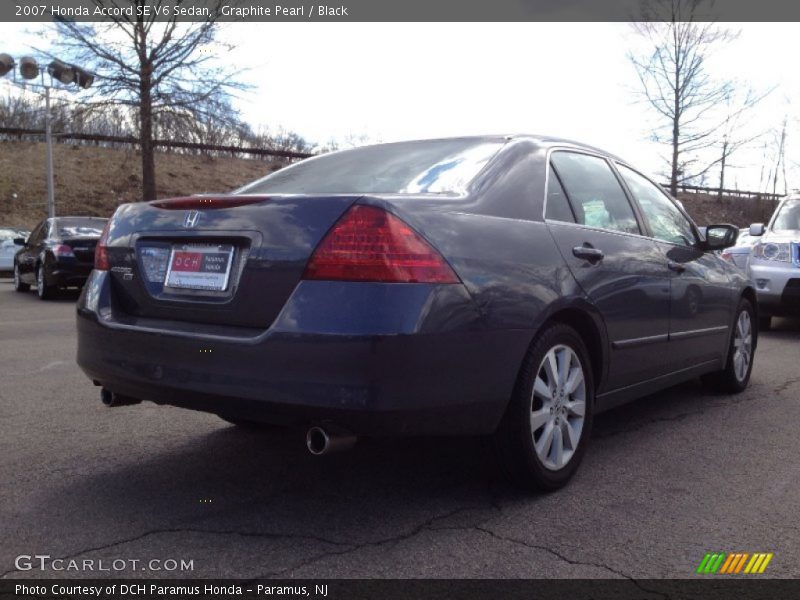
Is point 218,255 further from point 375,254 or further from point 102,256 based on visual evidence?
point 102,256

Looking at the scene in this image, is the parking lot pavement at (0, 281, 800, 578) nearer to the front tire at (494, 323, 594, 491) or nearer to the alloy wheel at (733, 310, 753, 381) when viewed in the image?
the front tire at (494, 323, 594, 491)

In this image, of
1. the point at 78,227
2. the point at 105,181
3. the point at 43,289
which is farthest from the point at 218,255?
the point at 105,181

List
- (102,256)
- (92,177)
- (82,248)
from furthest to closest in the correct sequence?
(92,177), (82,248), (102,256)

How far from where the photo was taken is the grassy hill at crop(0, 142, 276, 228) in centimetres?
3303

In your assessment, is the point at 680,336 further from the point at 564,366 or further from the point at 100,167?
the point at 100,167

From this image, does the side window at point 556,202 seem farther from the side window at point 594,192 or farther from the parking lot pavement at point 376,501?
the parking lot pavement at point 376,501

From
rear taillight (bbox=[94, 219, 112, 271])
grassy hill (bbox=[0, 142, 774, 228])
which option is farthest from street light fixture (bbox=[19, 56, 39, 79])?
rear taillight (bbox=[94, 219, 112, 271])

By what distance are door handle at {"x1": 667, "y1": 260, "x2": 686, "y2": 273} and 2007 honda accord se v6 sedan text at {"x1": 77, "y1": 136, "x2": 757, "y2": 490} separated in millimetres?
440

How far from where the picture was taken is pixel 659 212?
4887mm

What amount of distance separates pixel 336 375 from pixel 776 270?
7967 mm

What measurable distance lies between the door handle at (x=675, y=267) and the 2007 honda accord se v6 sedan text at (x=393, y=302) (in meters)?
0.44

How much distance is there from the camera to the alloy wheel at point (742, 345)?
568 cm

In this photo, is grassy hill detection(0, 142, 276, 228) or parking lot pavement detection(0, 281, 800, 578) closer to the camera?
parking lot pavement detection(0, 281, 800, 578)

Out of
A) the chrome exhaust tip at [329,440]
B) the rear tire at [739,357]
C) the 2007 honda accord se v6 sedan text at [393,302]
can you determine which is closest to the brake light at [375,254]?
the 2007 honda accord se v6 sedan text at [393,302]
